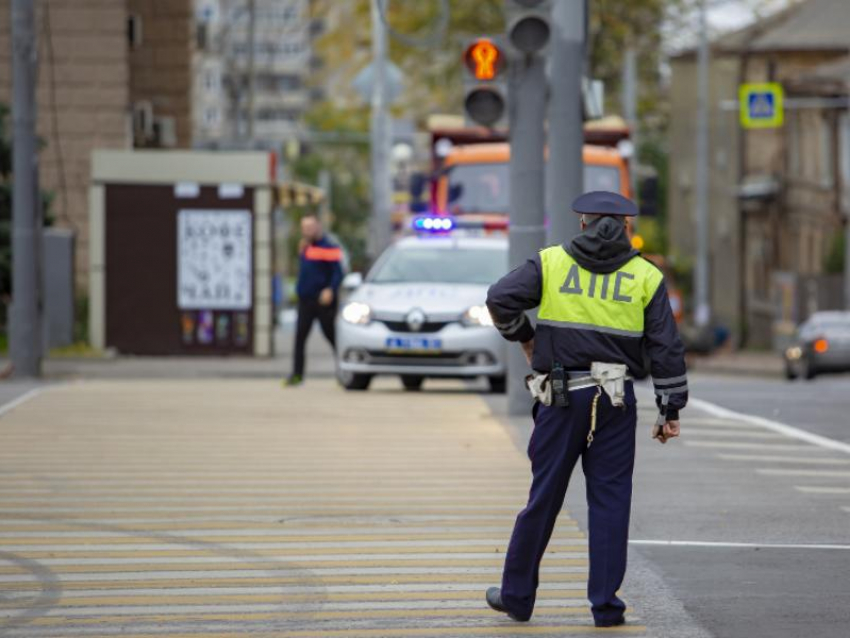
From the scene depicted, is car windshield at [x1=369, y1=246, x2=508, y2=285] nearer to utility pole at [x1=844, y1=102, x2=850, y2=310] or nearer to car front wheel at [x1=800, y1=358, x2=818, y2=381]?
car front wheel at [x1=800, y1=358, x2=818, y2=381]

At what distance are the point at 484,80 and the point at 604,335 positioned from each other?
8388mm

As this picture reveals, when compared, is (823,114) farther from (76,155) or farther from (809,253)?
(76,155)

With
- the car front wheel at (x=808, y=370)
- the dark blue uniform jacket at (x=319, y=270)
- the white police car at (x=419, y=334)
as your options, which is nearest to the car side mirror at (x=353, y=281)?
the dark blue uniform jacket at (x=319, y=270)

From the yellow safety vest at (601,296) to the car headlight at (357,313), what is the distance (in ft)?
38.7

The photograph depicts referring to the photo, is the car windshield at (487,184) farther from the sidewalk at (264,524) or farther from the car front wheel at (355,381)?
the sidewalk at (264,524)

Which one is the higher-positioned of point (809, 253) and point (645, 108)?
point (645, 108)

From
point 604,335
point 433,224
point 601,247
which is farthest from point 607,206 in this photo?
point 433,224

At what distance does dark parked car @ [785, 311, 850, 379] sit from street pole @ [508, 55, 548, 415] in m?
19.3

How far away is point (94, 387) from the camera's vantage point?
19.8 metres

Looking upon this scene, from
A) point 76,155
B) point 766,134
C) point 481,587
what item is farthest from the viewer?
point 766,134

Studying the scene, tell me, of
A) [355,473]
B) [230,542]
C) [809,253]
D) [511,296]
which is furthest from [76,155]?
[809,253]

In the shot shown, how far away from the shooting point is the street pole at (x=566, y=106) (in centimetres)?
1664

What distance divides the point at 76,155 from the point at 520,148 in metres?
18.8

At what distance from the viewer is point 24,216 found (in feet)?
73.2
